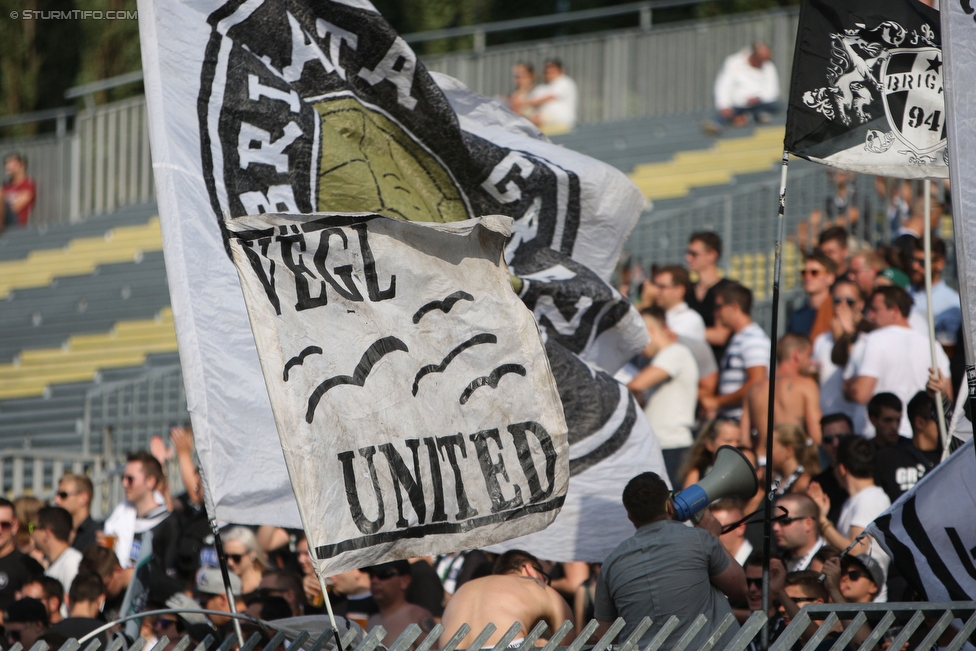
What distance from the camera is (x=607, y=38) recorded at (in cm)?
1928

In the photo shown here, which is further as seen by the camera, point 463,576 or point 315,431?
point 463,576

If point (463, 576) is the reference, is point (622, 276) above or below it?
above

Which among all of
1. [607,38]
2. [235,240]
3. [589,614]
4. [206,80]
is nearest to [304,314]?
[235,240]

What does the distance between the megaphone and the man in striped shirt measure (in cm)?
361

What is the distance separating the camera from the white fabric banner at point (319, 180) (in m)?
4.89

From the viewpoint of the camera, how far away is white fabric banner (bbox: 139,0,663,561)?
489cm

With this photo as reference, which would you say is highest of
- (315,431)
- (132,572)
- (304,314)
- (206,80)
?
(206,80)

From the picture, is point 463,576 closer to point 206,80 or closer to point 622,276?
point 206,80

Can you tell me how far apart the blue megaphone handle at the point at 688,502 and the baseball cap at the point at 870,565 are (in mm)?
911

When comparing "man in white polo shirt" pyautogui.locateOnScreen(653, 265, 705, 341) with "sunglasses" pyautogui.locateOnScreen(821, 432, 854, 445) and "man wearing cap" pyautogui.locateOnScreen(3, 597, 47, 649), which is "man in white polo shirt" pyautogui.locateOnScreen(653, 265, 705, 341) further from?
"man wearing cap" pyautogui.locateOnScreen(3, 597, 47, 649)

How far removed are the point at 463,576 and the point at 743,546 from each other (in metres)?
1.50

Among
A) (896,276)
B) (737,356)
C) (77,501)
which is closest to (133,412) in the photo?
(77,501)

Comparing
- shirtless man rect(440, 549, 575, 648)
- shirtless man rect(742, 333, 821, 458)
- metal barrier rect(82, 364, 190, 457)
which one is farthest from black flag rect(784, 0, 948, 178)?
metal barrier rect(82, 364, 190, 457)

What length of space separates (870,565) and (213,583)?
3380 mm
